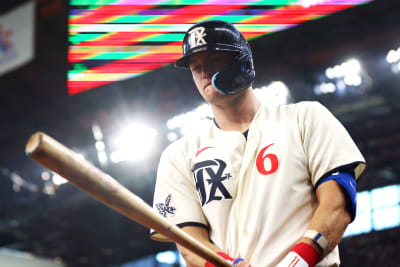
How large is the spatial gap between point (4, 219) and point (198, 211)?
8988 mm

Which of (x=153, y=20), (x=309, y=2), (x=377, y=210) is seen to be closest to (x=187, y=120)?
(x=153, y=20)

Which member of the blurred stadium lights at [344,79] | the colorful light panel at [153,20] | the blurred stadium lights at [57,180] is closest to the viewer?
the colorful light panel at [153,20]

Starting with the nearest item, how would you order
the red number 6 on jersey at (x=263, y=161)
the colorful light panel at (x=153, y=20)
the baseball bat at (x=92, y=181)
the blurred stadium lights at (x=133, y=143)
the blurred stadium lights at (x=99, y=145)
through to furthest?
the baseball bat at (x=92, y=181)
the red number 6 on jersey at (x=263, y=161)
the colorful light panel at (x=153, y=20)
the blurred stadium lights at (x=133, y=143)
the blurred stadium lights at (x=99, y=145)

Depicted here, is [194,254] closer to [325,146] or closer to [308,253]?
[308,253]

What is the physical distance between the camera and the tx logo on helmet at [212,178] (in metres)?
1.59

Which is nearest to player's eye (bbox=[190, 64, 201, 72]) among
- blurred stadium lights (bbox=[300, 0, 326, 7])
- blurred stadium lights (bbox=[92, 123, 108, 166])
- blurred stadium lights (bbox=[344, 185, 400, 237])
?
blurred stadium lights (bbox=[300, 0, 326, 7])

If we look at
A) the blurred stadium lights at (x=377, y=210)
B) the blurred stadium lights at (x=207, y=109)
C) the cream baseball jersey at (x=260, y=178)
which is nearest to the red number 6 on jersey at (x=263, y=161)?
the cream baseball jersey at (x=260, y=178)

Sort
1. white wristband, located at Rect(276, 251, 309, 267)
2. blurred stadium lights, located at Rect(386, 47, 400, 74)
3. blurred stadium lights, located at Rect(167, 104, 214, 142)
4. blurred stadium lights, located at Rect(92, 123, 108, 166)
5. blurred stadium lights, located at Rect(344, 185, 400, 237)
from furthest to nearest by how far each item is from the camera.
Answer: blurred stadium lights, located at Rect(344, 185, 400, 237) → blurred stadium lights, located at Rect(92, 123, 108, 166) → blurred stadium lights, located at Rect(167, 104, 214, 142) → blurred stadium lights, located at Rect(386, 47, 400, 74) → white wristband, located at Rect(276, 251, 309, 267)

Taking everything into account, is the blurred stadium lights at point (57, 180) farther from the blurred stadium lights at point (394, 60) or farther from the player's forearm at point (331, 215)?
the player's forearm at point (331, 215)

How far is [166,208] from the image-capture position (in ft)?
5.58

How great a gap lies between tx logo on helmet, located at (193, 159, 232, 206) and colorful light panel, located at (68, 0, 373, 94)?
2.22m

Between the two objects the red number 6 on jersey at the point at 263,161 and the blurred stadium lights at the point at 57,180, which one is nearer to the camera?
the red number 6 on jersey at the point at 263,161

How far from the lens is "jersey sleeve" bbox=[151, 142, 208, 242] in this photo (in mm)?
1634

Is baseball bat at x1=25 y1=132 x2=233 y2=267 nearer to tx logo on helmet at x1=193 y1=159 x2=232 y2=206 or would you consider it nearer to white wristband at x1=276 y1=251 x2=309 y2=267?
white wristband at x1=276 y1=251 x2=309 y2=267
